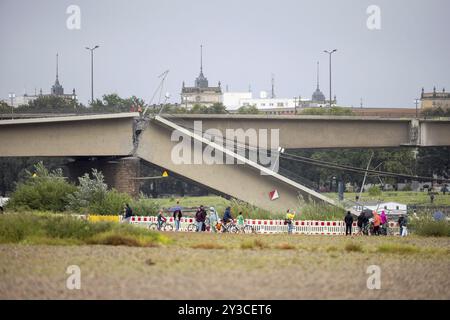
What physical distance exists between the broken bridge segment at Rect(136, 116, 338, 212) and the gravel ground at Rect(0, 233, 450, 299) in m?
26.1

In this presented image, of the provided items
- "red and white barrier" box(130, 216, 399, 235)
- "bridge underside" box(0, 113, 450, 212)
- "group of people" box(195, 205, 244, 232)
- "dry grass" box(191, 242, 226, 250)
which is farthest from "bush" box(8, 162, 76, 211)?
"dry grass" box(191, 242, 226, 250)

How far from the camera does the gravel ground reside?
26.6 meters

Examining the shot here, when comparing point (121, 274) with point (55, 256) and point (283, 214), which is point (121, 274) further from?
point (283, 214)

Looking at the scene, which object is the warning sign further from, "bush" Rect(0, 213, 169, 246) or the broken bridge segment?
"bush" Rect(0, 213, 169, 246)

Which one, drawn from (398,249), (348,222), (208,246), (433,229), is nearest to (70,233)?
(208,246)

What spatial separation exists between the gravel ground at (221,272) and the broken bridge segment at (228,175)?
26133 mm

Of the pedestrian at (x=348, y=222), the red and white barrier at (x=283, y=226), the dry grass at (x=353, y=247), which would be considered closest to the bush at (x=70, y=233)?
the dry grass at (x=353, y=247)

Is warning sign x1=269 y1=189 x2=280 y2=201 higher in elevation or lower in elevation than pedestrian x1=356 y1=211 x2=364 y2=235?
higher

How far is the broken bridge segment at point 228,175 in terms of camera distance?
A: 217 feet

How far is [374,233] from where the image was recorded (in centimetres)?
5247

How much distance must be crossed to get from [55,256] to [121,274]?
5104mm

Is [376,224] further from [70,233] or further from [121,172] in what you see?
[121,172]

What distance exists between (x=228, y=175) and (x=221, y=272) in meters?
36.8

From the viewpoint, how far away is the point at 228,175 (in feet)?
219
